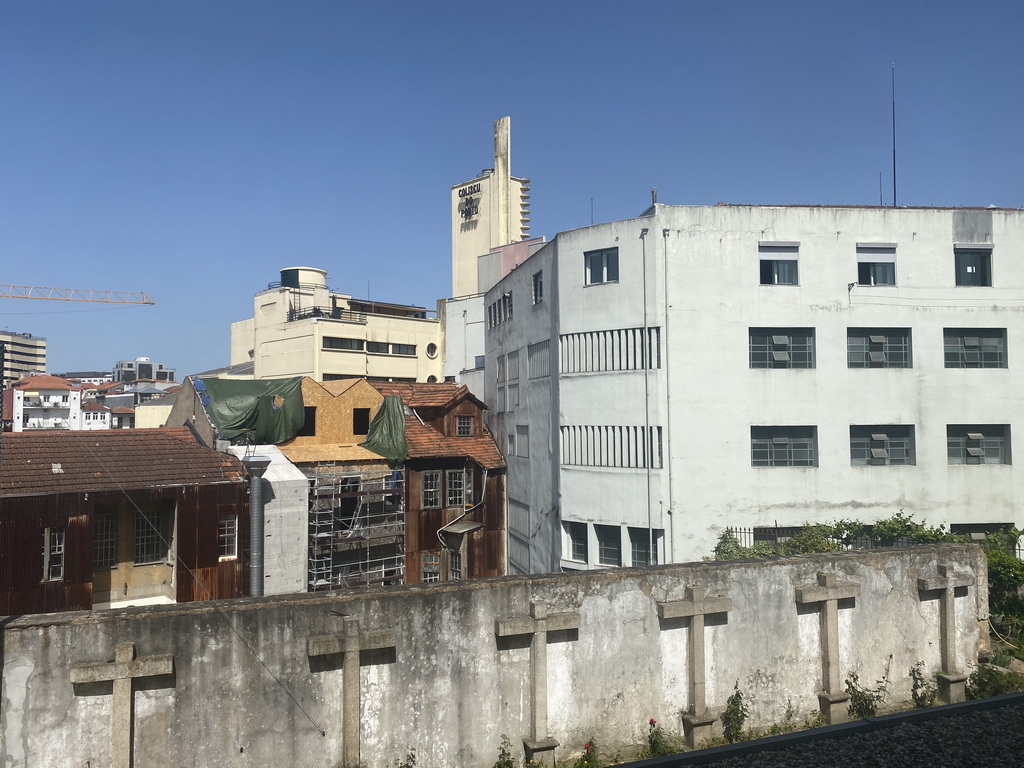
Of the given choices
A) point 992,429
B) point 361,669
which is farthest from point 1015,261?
point 361,669

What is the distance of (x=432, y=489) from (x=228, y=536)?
1192cm

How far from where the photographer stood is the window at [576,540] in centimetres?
3058

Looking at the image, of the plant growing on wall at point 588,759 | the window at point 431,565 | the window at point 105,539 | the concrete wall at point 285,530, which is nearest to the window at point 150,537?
the window at point 105,539

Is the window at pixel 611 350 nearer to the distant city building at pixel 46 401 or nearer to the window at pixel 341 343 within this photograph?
the window at pixel 341 343

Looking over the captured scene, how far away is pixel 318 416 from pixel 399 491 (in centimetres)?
559

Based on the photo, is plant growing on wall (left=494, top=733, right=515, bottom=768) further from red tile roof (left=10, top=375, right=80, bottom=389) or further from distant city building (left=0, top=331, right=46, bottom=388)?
distant city building (left=0, top=331, right=46, bottom=388)

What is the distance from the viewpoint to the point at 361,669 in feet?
39.8

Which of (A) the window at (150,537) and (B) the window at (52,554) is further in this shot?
(A) the window at (150,537)

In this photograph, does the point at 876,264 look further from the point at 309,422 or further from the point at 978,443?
the point at 309,422

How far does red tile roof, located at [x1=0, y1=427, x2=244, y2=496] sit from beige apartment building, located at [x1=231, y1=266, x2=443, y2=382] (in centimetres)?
3109

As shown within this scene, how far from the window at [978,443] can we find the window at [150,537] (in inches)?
1187

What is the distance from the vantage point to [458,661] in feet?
41.8

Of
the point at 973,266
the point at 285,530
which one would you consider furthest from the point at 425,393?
the point at 973,266

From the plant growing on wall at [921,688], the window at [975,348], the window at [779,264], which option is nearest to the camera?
the plant growing on wall at [921,688]
